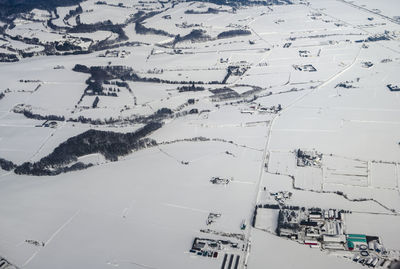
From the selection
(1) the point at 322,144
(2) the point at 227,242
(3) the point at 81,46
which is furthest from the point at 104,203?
(3) the point at 81,46

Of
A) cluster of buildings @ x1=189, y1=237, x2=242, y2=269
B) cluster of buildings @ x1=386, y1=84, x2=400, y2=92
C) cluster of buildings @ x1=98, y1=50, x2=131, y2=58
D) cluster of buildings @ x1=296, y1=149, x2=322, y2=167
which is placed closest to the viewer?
cluster of buildings @ x1=189, y1=237, x2=242, y2=269

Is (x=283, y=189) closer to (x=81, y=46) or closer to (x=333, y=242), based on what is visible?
(x=333, y=242)

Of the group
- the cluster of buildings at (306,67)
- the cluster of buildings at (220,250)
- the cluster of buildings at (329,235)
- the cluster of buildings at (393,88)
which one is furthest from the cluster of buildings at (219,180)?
the cluster of buildings at (306,67)

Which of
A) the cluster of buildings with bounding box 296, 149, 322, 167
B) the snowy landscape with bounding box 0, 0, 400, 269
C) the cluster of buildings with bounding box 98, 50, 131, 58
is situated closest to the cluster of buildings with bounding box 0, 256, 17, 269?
the snowy landscape with bounding box 0, 0, 400, 269

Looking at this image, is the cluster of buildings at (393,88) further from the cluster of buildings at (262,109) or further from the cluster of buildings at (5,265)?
the cluster of buildings at (5,265)

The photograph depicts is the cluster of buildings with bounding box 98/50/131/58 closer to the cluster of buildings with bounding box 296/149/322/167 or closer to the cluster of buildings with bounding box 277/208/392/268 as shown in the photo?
the cluster of buildings with bounding box 296/149/322/167

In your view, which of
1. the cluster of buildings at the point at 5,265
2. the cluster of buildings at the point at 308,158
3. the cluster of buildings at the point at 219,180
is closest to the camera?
the cluster of buildings at the point at 5,265

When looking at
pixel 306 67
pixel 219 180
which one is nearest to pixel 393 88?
pixel 306 67

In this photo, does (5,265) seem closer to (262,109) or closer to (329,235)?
A: (329,235)

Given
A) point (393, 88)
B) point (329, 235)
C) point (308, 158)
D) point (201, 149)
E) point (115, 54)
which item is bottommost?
point (115, 54)
